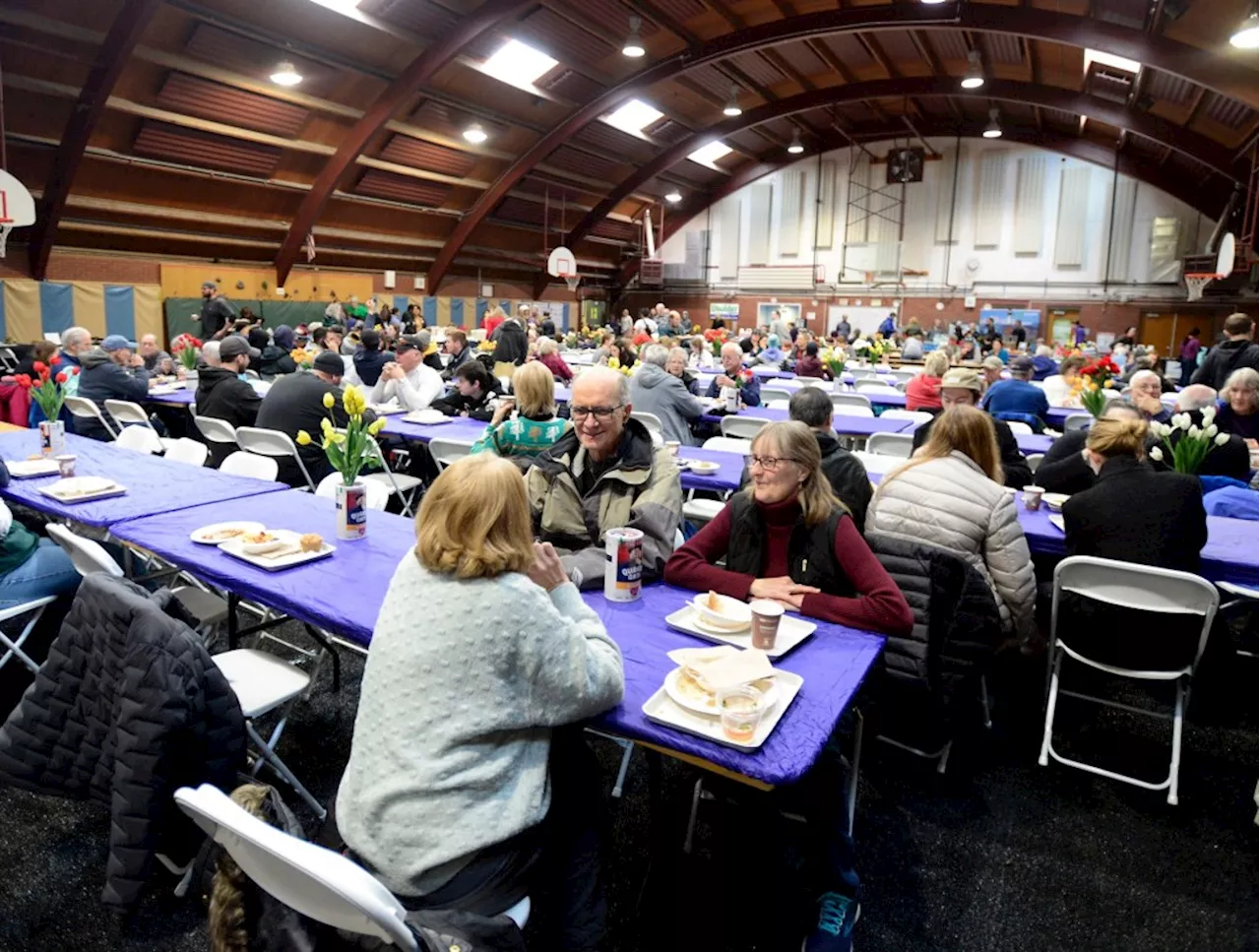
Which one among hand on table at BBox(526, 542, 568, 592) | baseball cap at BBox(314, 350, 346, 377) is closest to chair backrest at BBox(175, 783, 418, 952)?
hand on table at BBox(526, 542, 568, 592)

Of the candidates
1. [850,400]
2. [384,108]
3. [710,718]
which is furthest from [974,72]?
[710,718]

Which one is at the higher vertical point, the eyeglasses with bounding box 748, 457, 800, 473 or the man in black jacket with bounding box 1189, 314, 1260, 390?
the man in black jacket with bounding box 1189, 314, 1260, 390

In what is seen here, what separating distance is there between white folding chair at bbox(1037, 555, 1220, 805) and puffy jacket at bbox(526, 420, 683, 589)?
1.38 metres

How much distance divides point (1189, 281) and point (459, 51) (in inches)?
579

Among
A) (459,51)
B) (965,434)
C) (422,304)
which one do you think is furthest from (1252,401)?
(422,304)

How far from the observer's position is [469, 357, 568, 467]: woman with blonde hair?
382cm

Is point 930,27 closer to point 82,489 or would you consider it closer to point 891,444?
point 891,444

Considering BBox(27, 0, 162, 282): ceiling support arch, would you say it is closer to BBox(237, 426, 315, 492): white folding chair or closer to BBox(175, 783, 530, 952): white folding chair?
BBox(237, 426, 315, 492): white folding chair

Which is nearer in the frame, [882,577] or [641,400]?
[882,577]

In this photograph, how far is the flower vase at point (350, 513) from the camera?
108 inches

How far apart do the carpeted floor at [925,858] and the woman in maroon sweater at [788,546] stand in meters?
0.58

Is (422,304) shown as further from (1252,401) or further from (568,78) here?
(1252,401)

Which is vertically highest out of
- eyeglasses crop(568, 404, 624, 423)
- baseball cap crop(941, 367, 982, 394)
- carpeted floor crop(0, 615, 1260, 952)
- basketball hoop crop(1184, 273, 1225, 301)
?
basketball hoop crop(1184, 273, 1225, 301)

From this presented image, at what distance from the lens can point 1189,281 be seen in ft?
52.6
